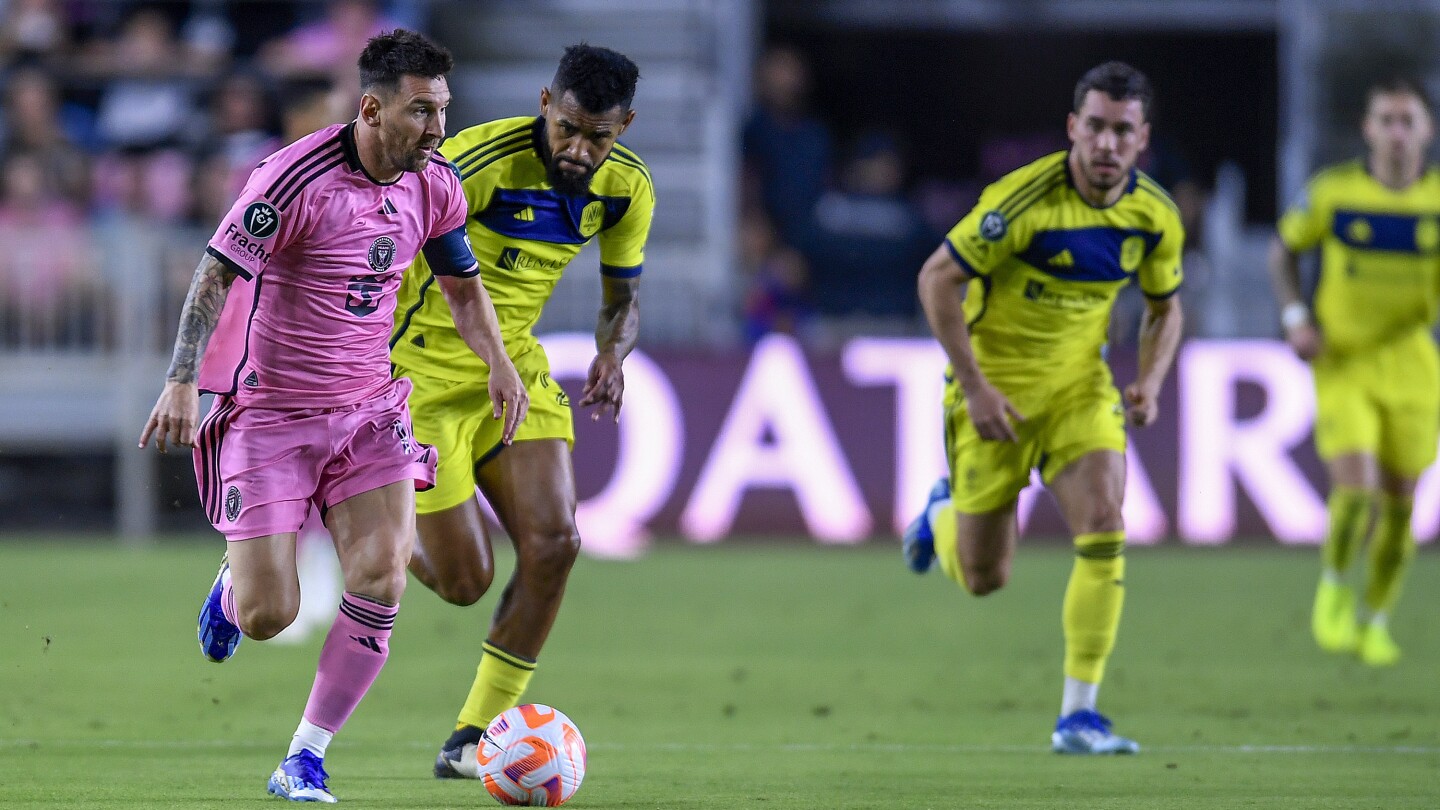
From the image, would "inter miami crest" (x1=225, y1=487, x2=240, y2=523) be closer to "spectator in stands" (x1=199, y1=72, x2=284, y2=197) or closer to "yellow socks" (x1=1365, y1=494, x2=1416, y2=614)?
"yellow socks" (x1=1365, y1=494, x2=1416, y2=614)

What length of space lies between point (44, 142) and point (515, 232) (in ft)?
34.4

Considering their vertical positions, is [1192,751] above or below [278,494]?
below

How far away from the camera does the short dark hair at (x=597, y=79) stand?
6027mm

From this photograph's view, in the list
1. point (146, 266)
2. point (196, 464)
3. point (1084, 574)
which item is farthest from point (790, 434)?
point (196, 464)

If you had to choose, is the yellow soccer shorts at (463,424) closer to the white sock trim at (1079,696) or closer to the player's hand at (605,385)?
the player's hand at (605,385)

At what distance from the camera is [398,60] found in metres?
5.51

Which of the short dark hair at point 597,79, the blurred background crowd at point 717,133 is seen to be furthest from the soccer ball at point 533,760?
the blurred background crowd at point 717,133

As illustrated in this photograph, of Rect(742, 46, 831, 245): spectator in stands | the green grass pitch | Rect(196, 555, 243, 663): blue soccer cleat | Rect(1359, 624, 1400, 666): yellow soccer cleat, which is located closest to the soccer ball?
the green grass pitch

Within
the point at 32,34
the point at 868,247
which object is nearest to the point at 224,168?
the point at 32,34

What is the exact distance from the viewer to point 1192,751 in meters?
6.82

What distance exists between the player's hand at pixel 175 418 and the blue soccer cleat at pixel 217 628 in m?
0.88

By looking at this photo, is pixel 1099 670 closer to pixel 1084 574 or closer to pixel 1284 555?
pixel 1084 574

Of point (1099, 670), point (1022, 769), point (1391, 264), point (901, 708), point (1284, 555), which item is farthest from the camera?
point (1284, 555)

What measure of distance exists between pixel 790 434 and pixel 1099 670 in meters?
7.47
